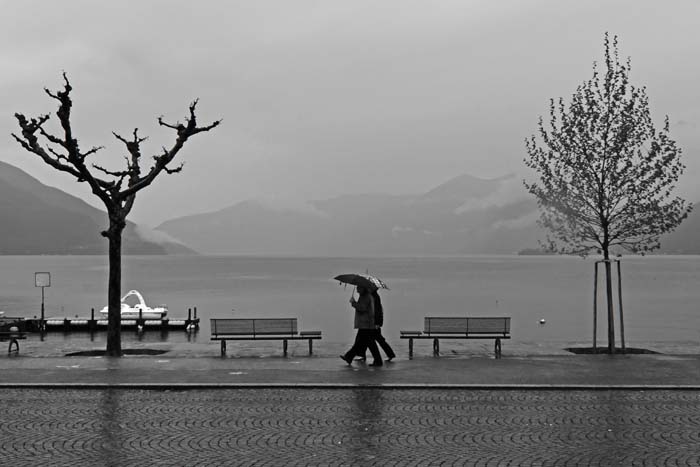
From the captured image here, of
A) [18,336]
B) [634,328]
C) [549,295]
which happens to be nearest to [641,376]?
[18,336]

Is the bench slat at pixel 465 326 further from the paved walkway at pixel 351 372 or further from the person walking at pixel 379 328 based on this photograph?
the person walking at pixel 379 328

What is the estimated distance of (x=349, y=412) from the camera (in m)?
12.5

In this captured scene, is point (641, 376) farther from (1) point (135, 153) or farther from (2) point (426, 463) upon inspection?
(1) point (135, 153)

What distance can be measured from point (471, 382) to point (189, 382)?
5.35 m

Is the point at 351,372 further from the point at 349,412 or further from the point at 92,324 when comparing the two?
the point at 92,324

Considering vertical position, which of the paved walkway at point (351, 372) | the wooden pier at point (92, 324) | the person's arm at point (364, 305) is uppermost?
the person's arm at point (364, 305)

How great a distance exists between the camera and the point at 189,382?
1519cm

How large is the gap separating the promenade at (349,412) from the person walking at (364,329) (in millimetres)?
508

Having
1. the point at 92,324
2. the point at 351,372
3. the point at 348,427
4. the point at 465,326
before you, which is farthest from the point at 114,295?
the point at 92,324

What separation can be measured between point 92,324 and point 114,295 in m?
14.9

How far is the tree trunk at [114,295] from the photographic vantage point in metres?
20.0

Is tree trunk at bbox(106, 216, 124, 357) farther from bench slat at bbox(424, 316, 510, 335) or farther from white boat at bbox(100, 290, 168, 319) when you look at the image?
white boat at bbox(100, 290, 168, 319)

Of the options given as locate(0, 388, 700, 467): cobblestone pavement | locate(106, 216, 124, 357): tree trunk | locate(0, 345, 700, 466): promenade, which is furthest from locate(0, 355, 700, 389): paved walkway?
locate(106, 216, 124, 357): tree trunk

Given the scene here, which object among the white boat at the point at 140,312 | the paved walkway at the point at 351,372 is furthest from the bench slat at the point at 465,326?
the white boat at the point at 140,312
